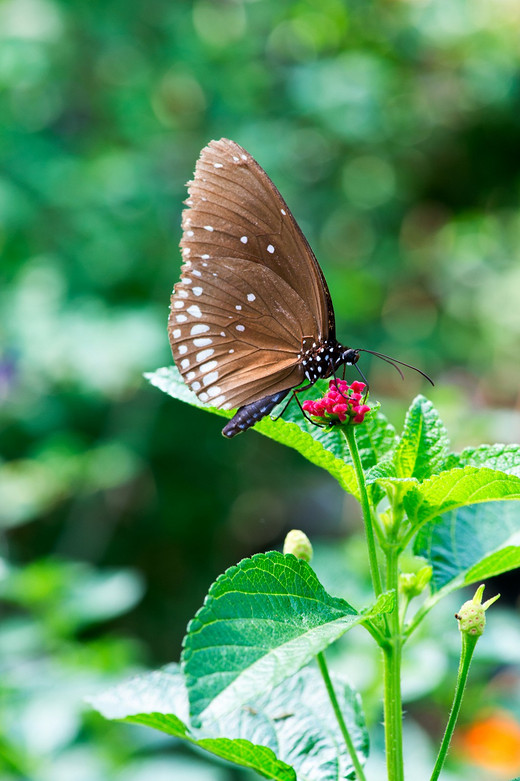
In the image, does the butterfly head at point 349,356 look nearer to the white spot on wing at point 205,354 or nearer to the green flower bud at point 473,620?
the white spot on wing at point 205,354

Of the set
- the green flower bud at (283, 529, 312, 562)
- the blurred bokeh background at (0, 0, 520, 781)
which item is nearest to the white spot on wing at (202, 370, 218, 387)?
the green flower bud at (283, 529, 312, 562)

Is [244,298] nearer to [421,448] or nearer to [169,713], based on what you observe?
[421,448]

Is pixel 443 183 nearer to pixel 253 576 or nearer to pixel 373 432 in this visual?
pixel 373 432

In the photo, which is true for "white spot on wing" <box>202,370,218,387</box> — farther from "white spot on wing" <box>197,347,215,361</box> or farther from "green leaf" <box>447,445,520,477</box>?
"green leaf" <box>447,445,520,477</box>

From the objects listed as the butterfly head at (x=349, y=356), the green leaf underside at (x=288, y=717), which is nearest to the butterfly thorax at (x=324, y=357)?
the butterfly head at (x=349, y=356)

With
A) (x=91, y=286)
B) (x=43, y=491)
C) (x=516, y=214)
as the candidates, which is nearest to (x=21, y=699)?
(x=43, y=491)

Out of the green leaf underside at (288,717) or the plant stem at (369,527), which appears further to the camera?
the green leaf underside at (288,717)
